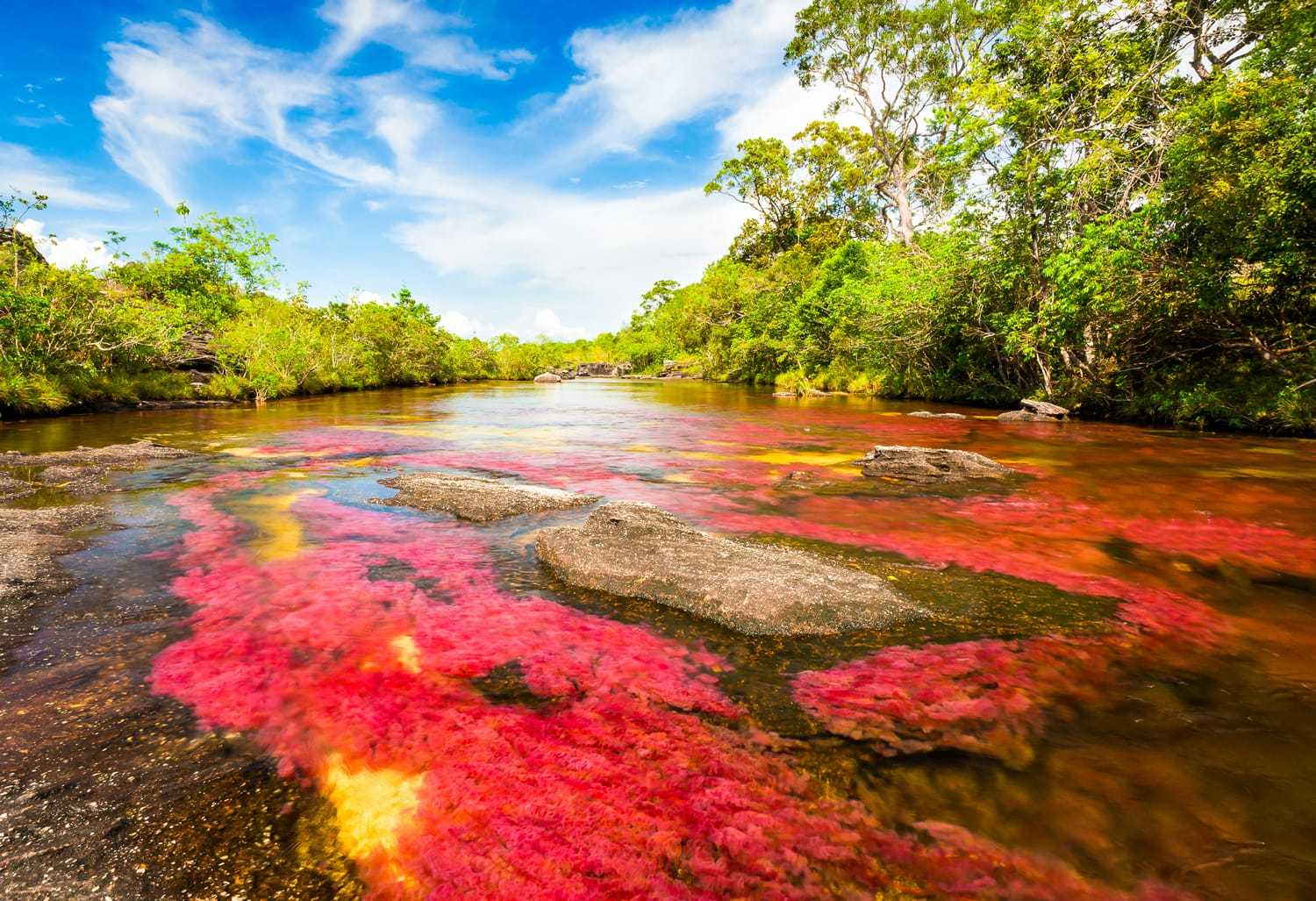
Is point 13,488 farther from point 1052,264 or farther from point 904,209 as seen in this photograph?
point 904,209

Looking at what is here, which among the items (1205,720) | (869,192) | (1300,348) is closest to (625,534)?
(1205,720)

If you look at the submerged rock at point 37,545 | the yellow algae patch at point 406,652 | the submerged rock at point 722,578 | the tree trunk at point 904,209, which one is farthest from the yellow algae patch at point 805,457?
the tree trunk at point 904,209

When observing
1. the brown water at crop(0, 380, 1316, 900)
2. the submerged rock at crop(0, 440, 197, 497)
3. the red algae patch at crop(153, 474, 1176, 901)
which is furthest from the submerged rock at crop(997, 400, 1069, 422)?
the submerged rock at crop(0, 440, 197, 497)

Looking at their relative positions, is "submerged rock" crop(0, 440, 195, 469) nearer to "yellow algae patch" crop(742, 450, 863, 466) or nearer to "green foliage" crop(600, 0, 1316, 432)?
"yellow algae patch" crop(742, 450, 863, 466)

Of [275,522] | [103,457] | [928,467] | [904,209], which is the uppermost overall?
[904,209]

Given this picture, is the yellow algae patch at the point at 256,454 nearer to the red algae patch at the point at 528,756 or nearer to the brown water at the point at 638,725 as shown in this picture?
the brown water at the point at 638,725

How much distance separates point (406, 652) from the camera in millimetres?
3426

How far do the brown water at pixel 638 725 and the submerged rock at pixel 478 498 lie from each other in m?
0.54

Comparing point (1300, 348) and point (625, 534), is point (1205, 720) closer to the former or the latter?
point (625, 534)

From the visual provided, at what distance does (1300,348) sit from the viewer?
12.1 metres

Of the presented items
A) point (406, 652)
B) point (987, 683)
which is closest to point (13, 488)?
point (406, 652)

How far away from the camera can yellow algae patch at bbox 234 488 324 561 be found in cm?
521

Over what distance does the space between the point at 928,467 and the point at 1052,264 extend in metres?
11.3

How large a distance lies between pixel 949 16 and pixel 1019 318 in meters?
23.3
